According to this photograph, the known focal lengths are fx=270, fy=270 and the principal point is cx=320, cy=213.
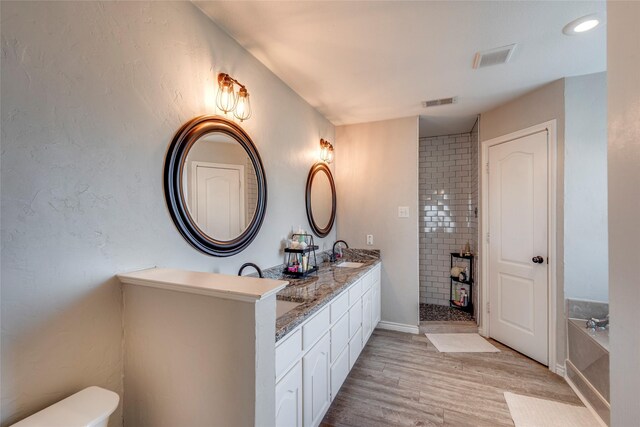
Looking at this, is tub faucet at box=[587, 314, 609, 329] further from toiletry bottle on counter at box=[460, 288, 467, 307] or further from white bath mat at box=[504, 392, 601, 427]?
toiletry bottle on counter at box=[460, 288, 467, 307]

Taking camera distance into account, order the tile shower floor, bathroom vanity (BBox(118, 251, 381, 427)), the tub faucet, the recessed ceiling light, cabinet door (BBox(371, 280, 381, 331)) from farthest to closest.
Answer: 1. the tile shower floor
2. cabinet door (BBox(371, 280, 381, 331))
3. the tub faucet
4. the recessed ceiling light
5. bathroom vanity (BBox(118, 251, 381, 427))

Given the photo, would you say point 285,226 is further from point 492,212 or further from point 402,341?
point 492,212

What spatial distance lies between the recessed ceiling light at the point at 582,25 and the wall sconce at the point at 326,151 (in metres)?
2.05

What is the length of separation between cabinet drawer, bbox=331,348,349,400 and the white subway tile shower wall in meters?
2.49

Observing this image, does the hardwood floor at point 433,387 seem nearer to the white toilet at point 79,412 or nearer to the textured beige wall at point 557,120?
the textured beige wall at point 557,120

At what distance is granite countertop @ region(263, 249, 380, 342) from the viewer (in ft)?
4.33

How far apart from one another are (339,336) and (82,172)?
5.74 feet

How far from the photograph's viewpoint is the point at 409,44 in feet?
6.03

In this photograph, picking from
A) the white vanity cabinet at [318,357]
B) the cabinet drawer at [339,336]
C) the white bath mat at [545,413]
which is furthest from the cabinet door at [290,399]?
the white bath mat at [545,413]

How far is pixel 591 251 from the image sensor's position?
2.29 metres

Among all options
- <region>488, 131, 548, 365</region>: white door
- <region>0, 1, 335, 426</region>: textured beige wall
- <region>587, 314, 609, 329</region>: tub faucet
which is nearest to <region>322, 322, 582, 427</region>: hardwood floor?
<region>488, 131, 548, 365</region>: white door

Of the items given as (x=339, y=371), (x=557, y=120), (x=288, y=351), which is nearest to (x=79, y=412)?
(x=288, y=351)

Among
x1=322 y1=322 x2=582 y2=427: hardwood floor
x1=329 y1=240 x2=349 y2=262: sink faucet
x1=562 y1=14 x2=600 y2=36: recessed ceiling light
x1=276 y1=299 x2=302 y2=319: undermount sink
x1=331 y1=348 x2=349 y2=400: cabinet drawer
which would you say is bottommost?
x1=322 y1=322 x2=582 y2=427: hardwood floor

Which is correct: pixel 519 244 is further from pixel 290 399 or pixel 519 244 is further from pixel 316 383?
pixel 290 399
